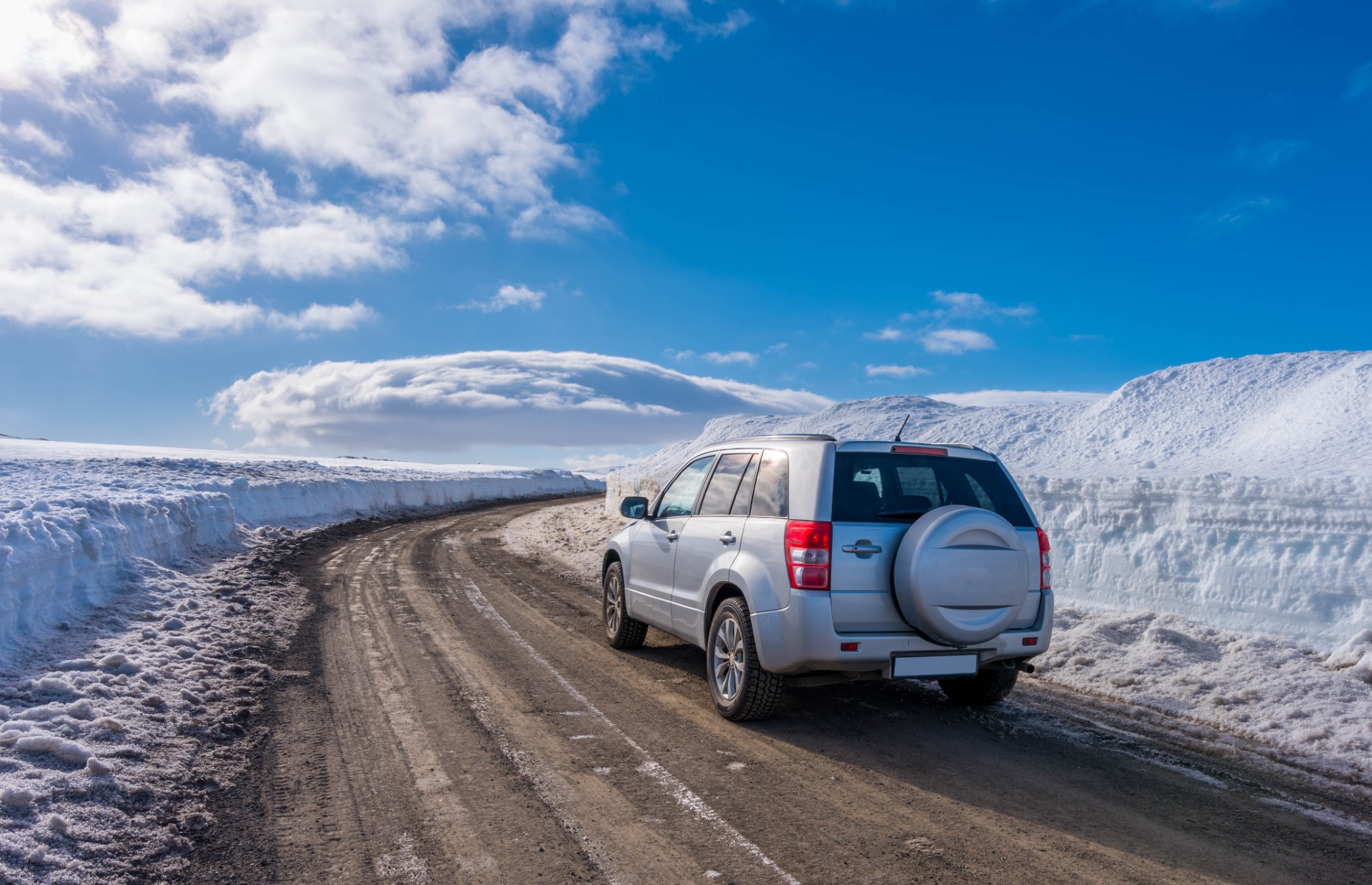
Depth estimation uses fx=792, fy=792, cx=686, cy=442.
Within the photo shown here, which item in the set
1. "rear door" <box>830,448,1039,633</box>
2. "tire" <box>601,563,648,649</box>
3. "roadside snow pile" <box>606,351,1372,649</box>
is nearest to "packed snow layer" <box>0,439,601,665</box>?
"tire" <box>601,563,648,649</box>

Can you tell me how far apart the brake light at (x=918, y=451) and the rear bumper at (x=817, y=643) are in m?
1.18

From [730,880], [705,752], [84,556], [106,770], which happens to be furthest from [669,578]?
[84,556]

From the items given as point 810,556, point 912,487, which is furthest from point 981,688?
point 810,556

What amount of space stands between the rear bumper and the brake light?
46.3 inches

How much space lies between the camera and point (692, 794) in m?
4.25

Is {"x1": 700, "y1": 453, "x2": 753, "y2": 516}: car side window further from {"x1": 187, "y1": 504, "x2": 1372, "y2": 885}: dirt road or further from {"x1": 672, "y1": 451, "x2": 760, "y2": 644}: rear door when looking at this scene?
{"x1": 187, "y1": 504, "x2": 1372, "y2": 885}: dirt road

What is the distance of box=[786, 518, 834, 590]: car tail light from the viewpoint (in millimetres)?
5000

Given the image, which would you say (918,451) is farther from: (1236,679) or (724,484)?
(1236,679)

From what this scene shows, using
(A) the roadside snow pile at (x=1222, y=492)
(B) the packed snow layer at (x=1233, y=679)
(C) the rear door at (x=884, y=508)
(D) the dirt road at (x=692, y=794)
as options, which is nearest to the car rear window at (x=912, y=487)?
(C) the rear door at (x=884, y=508)

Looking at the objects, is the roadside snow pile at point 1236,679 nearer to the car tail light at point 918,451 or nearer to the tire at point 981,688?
the tire at point 981,688

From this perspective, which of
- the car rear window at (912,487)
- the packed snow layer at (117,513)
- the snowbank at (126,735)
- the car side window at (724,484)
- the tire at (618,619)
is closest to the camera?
the snowbank at (126,735)

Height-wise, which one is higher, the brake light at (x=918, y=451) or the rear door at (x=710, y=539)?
the brake light at (x=918, y=451)

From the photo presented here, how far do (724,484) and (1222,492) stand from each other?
6.09 metres

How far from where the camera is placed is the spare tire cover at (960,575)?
16.2 ft
